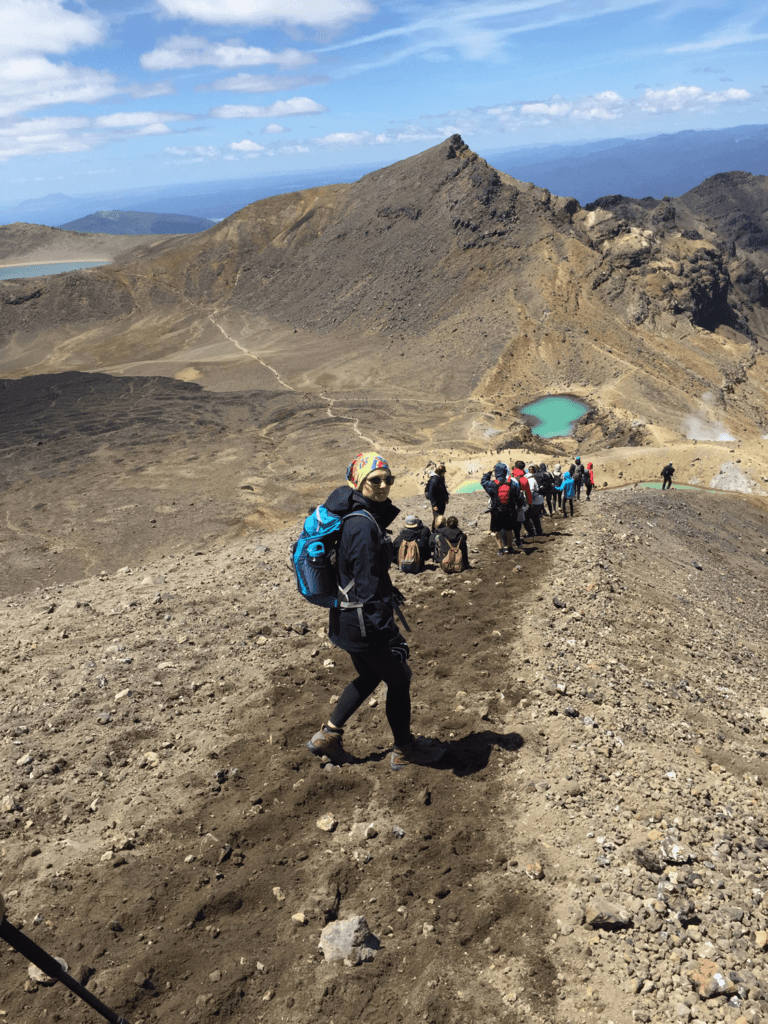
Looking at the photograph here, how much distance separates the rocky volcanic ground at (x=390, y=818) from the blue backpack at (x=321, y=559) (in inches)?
71.4

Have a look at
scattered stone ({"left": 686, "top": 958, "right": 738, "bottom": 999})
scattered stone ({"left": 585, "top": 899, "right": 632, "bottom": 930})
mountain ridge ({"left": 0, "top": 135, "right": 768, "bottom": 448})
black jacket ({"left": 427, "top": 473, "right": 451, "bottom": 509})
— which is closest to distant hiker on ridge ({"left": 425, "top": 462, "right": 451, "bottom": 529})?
black jacket ({"left": 427, "top": 473, "right": 451, "bottom": 509})

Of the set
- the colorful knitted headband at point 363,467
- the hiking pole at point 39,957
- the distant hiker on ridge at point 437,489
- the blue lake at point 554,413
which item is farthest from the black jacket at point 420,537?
the blue lake at point 554,413

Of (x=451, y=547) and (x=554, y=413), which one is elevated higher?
(x=451, y=547)

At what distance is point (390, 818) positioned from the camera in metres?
5.29

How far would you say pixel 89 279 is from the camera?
246ft

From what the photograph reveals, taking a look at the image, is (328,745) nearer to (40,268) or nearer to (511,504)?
(511,504)

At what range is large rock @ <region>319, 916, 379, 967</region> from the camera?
4160 millimetres

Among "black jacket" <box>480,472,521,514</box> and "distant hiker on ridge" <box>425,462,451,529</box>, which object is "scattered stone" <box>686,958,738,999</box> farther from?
"distant hiker on ridge" <box>425,462,451,529</box>

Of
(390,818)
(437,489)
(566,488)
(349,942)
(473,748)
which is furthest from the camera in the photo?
(566,488)

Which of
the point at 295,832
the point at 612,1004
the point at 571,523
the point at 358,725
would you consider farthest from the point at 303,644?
the point at 571,523

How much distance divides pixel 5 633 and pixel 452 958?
24.6 feet

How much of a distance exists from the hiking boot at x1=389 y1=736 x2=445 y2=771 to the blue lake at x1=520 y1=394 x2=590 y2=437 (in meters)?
33.7

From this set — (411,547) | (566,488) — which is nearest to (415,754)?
(411,547)

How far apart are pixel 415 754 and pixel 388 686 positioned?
83 cm
